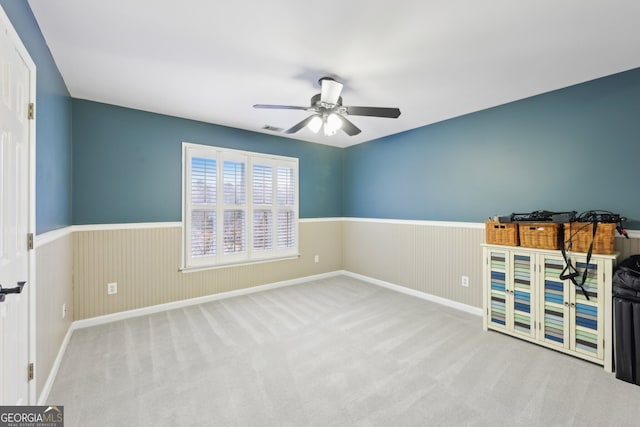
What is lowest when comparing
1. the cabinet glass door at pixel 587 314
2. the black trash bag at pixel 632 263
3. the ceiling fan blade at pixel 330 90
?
the cabinet glass door at pixel 587 314

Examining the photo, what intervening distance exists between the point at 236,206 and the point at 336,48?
275cm

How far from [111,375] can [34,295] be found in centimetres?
93

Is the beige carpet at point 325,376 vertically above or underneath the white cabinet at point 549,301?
underneath

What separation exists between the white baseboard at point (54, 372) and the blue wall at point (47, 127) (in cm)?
110

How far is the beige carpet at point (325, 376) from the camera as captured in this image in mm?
1773

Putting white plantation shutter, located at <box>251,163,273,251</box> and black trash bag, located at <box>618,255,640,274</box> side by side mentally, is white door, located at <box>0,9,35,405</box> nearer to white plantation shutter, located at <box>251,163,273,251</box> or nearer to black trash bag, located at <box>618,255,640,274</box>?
white plantation shutter, located at <box>251,163,273,251</box>

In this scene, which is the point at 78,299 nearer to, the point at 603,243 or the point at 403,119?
the point at 403,119

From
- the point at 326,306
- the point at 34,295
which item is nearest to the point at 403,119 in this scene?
the point at 326,306

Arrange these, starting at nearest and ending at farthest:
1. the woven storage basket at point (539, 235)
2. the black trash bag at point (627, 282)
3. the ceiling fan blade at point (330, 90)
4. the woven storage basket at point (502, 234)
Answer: the black trash bag at point (627, 282), the ceiling fan blade at point (330, 90), the woven storage basket at point (539, 235), the woven storage basket at point (502, 234)

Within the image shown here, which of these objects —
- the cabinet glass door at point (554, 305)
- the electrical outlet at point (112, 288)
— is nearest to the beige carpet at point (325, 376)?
the cabinet glass door at point (554, 305)

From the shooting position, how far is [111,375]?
2.19m

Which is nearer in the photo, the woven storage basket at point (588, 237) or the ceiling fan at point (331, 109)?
the woven storage basket at point (588, 237)

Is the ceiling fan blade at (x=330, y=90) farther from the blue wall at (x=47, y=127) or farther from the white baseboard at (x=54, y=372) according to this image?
the white baseboard at (x=54, y=372)

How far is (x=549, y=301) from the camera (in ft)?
8.52
